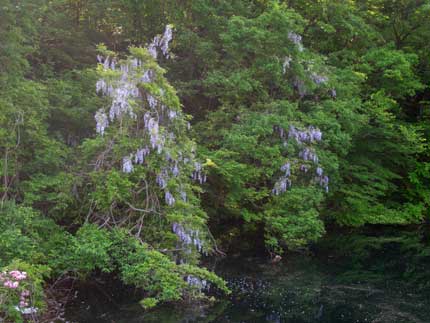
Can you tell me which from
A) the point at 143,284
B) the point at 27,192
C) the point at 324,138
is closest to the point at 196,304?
the point at 143,284

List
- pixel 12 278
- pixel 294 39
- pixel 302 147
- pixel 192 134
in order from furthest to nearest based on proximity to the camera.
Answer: pixel 294 39
pixel 192 134
pixel 302 147
pixel 12 278

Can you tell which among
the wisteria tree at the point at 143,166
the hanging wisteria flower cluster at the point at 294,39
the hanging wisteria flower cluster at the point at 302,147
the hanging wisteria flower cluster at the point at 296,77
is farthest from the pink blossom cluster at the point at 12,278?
the hanging wisteria flower cluster at the point at 294,39

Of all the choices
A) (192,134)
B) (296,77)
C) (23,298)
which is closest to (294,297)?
(192,134)

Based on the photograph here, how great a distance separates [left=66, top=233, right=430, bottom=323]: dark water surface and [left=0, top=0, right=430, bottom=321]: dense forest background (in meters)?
0.54

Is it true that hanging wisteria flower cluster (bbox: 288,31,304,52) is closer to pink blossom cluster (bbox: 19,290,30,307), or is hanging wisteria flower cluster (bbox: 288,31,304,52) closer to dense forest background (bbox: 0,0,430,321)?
dense forest background (bbox: 0,0,430,321)

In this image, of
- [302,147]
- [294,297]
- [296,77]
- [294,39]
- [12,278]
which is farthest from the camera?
[296,77]

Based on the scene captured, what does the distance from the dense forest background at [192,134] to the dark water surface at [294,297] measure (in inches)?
21.4

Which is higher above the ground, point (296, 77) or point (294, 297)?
point (296, 77)

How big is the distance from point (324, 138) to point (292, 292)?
15.0ft

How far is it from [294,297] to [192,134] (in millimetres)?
4853

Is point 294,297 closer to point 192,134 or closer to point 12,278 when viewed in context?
point 192,134

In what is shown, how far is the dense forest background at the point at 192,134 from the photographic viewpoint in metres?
9.88

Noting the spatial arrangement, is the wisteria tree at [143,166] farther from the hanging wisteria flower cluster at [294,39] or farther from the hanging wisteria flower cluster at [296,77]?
the hanging wisteria flower cluster at [294,39]

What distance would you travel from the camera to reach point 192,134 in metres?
14.0
